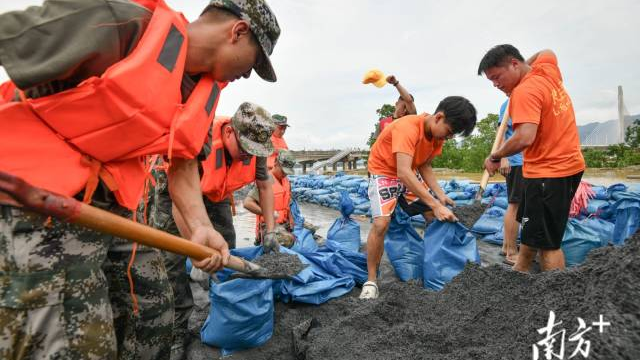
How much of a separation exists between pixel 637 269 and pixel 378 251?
193 centimetres

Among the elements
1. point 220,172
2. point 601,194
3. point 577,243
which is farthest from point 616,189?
point 220,172

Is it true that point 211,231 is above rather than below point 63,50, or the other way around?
below

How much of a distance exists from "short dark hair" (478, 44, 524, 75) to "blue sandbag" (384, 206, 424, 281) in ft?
4.47

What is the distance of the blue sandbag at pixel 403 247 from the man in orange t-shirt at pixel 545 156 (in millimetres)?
856

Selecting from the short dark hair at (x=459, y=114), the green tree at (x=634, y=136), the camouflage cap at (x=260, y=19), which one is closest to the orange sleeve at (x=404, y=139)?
the short dark hair at (x=459, y=114)

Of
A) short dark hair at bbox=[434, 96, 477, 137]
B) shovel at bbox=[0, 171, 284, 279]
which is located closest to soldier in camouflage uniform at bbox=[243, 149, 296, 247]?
short dark hair at bbox=[434, 96, 477, 137]

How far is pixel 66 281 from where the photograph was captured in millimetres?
999

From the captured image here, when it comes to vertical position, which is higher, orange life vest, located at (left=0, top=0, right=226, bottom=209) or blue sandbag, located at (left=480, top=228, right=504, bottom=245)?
orange life vest, located at (left=0, top=0, right=226, bottom=209)

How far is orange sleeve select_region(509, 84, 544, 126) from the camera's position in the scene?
2.30m

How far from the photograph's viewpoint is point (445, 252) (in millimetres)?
2771

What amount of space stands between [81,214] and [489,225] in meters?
4.25

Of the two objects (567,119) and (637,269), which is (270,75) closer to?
(637,269)

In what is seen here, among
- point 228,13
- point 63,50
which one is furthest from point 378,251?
point 63,50

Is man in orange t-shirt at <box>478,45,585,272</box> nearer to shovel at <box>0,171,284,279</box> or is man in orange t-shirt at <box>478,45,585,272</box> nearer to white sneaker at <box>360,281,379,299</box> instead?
white sneaker at <box>360,281,379,299</box>
